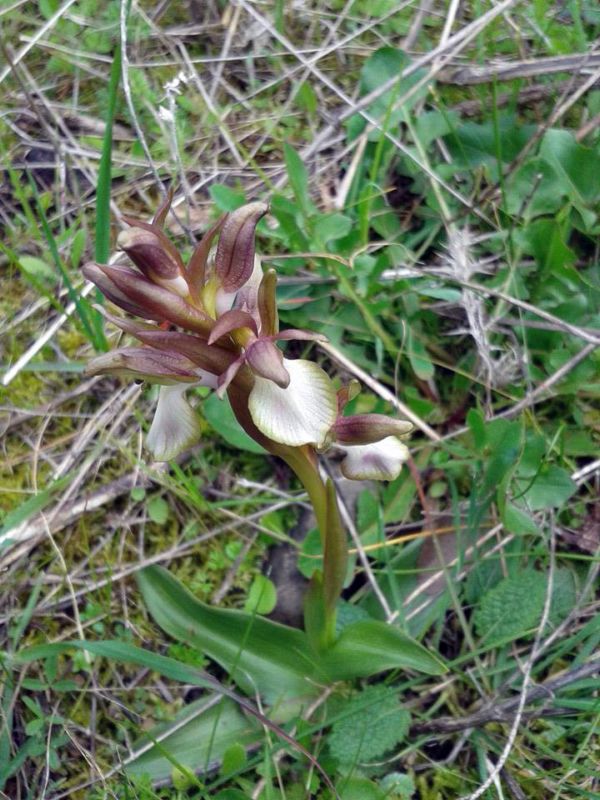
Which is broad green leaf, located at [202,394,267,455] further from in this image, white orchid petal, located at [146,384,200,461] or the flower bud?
the flower bud

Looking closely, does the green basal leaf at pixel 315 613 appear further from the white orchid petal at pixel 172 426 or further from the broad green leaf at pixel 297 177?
the broad green leaf at pixel 297 177

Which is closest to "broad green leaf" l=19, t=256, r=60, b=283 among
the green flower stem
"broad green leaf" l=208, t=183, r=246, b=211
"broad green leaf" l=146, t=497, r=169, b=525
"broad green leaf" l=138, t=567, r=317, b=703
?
"broad green leaf" l=208, t=183, r=246, b=211

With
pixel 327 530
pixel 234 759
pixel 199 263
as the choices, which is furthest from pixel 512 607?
pixel 199 263

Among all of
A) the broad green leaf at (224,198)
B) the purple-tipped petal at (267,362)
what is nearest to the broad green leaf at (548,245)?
the broad green leaf at (224,198)

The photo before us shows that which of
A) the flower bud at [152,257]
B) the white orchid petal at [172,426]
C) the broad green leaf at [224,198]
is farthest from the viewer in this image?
the broad green leaf at [224,198]

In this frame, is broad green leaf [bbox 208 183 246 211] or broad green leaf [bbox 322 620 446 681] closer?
broad green leaf [bbox 322 620 446 681]

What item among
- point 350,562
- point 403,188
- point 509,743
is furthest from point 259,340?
point 403,188
